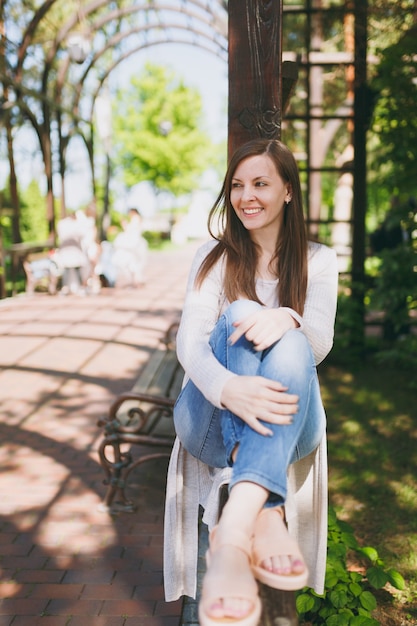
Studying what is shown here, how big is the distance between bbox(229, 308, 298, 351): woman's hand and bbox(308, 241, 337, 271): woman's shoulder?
0.41 m

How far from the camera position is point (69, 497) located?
12.0ft

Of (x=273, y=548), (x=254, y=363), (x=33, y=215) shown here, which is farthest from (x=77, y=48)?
(x=273, y=548)

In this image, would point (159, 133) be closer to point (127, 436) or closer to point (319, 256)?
point (127, 436)

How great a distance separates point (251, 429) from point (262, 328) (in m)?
0.29

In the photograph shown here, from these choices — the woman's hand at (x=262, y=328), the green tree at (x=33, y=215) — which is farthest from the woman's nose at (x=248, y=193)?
the green tree at (x=33, y=215)

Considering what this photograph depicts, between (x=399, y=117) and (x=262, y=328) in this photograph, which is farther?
(x=399, y=117)

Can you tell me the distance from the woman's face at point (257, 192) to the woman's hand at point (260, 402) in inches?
25.9

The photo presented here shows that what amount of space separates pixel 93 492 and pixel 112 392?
2041 millimetres

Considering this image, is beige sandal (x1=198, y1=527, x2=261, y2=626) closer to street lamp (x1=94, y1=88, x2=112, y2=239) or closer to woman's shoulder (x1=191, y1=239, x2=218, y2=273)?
woman's shoulder (x1=191, y1=239, x2=218, y2=273)

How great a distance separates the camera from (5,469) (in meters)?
4.03

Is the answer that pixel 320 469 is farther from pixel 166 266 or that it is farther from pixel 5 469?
pixel 166 266

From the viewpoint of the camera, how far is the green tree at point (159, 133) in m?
29.2

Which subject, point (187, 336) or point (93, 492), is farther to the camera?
point (93, 492)

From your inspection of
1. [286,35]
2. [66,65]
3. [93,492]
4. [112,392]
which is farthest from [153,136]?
[93,492]
